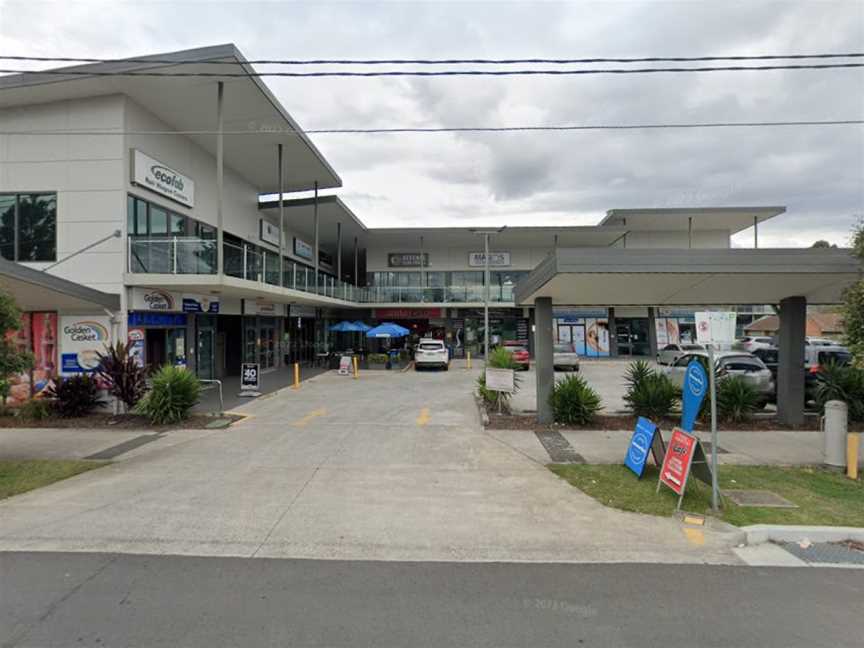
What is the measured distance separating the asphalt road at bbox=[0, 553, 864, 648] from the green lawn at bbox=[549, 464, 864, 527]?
1.25 m

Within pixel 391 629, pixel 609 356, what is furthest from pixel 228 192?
pixel 609 356

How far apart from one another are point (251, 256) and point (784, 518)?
1497cm

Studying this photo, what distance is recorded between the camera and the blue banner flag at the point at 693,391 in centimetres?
630

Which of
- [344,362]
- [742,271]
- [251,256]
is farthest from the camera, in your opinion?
[344,362]

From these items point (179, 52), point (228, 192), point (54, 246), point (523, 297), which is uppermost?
point (179, 52)

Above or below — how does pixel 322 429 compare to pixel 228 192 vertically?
below

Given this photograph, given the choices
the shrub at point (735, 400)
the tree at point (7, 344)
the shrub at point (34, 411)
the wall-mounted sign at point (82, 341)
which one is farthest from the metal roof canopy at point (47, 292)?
the shrub at point (735, 400)

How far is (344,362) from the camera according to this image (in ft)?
72.6

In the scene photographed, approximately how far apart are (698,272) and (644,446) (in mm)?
3682

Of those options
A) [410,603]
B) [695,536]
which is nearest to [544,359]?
[695,536]

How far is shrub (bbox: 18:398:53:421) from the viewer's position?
1141 cm

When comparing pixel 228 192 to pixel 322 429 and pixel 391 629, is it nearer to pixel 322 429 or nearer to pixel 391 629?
pixel 322 429

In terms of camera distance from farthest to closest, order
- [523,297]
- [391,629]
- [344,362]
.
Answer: [344,362]
[523,297]
[391,629]

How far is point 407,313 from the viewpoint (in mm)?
33406
